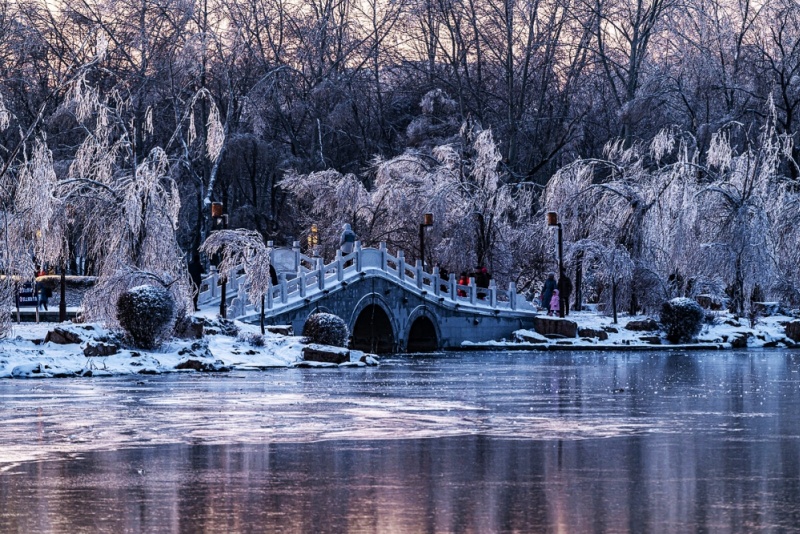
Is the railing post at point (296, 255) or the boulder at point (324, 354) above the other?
the railing post at point (296, 255)

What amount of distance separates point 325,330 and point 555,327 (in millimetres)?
13612

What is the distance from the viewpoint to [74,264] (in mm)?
67562

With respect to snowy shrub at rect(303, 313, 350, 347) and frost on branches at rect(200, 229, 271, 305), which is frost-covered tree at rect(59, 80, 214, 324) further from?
snowy shrub at rect(303, 313, 350, 347)

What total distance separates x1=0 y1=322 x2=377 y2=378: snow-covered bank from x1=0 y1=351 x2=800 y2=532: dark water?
4129 millimetres

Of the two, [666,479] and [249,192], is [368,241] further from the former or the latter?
[666,479]

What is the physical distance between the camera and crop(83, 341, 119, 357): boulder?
29.2 meters

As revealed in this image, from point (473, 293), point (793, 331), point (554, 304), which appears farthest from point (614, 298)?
point (793, 331)

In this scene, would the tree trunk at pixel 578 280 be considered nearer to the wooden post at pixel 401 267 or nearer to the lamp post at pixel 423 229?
the lamp post at pixel 423 229

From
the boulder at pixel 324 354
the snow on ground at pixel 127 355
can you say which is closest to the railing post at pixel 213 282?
the snow on ground at pixel 127 355

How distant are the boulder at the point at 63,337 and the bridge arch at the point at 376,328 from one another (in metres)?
18.1

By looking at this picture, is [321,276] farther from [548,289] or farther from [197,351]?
[197,351]

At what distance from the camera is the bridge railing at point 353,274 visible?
43031 mm

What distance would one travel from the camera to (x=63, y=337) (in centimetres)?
2978

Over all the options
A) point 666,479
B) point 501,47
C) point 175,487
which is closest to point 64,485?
point 175,487
